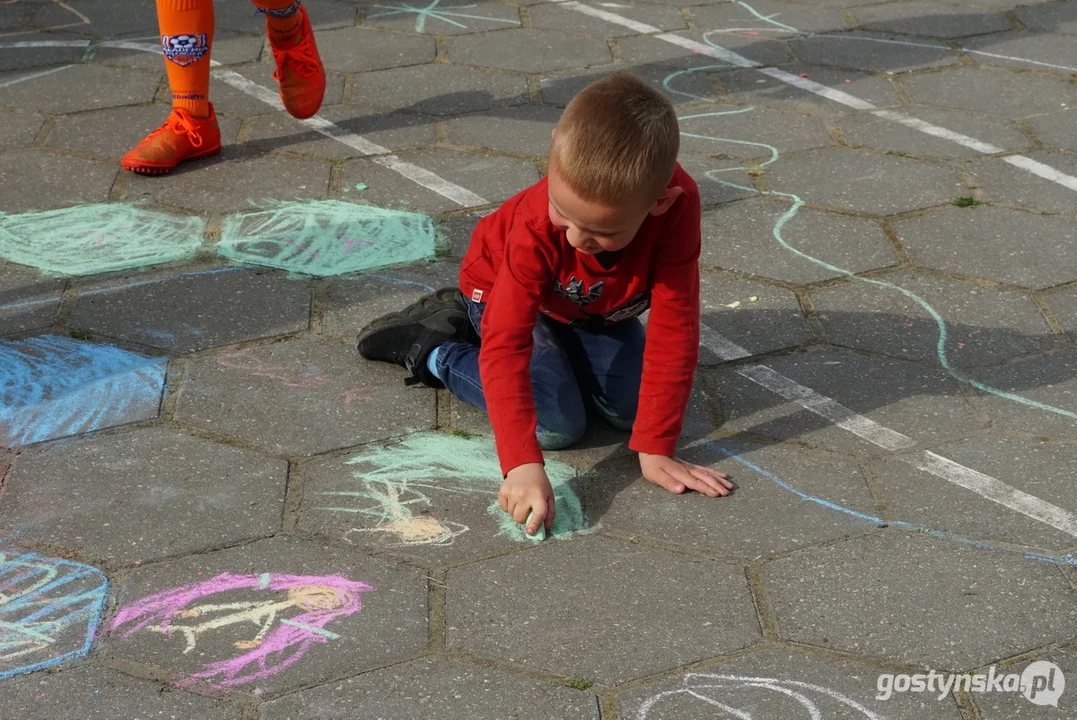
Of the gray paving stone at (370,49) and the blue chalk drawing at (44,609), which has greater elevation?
the gray paving stone at (370,49)

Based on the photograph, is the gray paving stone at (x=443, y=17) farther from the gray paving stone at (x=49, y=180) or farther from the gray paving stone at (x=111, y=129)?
the gray paving stone at (x=49, y=180)

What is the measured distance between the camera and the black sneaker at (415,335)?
253 centimetres

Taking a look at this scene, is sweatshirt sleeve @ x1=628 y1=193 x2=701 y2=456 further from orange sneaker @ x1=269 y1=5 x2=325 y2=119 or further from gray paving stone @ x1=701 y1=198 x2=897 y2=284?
orange sneaker @ x1=269 y1=5 x2=325 y2=119

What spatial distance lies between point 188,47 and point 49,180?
0.54 m

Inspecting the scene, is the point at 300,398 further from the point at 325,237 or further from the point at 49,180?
the point at 49,180

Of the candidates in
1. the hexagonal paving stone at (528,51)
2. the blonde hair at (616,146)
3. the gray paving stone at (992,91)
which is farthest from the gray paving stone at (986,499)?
the hexagonal paving stone at (528,51)

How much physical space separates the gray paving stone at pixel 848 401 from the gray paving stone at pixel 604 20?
2.34 m

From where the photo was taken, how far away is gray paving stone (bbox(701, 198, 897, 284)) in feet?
9.95

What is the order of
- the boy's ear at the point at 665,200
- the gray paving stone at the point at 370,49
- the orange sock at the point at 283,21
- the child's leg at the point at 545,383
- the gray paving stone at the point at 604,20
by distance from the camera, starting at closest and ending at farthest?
the boy's ear at the point at 665,200 < the child's leg at the point at 545,383 < the orange sock at the point at 283,21 < the gray paving stone at the point at 370,49 < the gray paving stone at the point at 604,20

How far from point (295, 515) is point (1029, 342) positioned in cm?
166

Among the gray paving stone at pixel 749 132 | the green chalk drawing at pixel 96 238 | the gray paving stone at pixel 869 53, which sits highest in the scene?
the gray paving stone at pixel 869 53

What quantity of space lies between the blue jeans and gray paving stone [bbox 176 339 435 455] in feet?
0.38

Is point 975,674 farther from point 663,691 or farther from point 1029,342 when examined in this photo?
point 1029,342

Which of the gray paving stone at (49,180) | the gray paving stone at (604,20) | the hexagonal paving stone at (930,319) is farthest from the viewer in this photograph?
the gray paving stone at (604,20)
